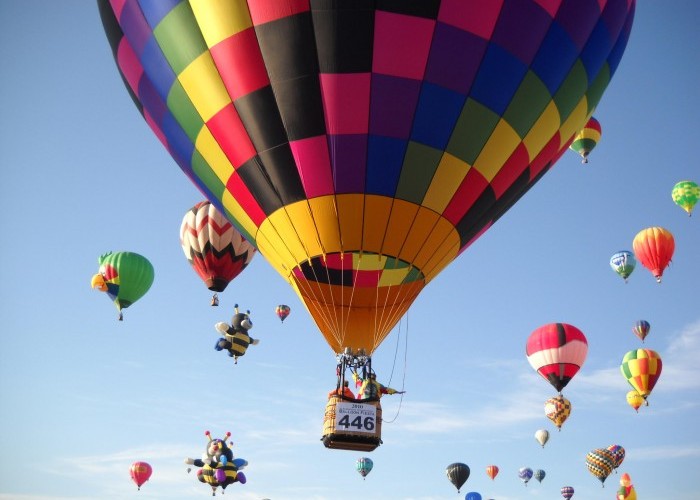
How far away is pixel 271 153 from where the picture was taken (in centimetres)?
927

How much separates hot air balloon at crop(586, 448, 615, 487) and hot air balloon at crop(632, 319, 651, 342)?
4.76m

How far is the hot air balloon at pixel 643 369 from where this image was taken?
78.2 ft

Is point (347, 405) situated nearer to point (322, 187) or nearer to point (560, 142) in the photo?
point (322, 187)

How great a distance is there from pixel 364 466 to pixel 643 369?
9008 mm

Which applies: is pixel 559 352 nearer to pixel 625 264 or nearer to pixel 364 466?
pixel 625 264

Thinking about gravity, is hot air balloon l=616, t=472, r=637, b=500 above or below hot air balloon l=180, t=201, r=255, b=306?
below

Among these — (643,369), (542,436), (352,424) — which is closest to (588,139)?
(643,369)

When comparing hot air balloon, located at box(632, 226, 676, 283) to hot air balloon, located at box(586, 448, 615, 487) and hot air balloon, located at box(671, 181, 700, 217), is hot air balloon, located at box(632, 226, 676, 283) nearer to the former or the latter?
hot air balloon, located at box(671, 181, 700, 217)

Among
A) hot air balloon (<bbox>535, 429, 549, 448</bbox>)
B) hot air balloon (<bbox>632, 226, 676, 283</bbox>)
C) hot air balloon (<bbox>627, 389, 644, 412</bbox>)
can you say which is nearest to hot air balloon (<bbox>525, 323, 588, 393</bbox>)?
hot air balloon (<bbox>632, 226, 676, 283</bbox>)

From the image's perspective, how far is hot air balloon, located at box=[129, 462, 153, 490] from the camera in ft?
75.1

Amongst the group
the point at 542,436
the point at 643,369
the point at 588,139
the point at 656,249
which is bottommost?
the point at 542,436

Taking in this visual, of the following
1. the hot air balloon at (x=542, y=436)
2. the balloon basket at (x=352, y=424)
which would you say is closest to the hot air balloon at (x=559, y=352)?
the hot air balloon at (x=542, y=436)

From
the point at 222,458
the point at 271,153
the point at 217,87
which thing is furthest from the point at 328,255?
the point at 222,458

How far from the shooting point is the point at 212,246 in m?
17.2
